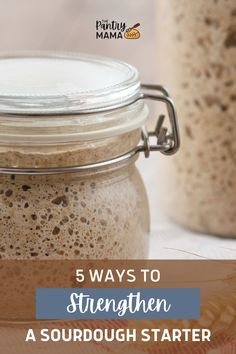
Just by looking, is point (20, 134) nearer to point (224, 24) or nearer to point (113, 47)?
point (224, 24)

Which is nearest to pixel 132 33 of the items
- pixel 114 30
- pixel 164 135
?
pixel 114 30

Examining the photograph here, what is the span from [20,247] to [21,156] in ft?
0.25

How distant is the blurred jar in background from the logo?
0.31 feet

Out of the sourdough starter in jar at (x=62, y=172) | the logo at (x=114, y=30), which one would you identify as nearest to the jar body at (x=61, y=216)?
the sourdough starter in jar at (x=62, y=172)

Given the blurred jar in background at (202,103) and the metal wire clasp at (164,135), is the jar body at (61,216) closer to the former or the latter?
the metal wire clasp at (164,135)

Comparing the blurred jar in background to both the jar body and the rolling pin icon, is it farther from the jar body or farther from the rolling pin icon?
the jar body

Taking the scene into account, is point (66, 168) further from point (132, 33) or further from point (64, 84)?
point (132, 33)

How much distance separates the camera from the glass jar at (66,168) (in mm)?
669

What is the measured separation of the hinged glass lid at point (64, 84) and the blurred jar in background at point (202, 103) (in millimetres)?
145

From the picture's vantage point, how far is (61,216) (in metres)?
0.68

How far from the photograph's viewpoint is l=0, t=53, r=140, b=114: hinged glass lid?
0.67 metres

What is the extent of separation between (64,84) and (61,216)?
4.9 inches

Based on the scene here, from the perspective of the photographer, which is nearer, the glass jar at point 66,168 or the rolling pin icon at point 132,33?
the glass jar at point 66,168

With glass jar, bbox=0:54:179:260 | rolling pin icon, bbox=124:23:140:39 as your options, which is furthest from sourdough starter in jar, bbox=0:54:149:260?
rolling pin icon, bbox=124:23:140:39
